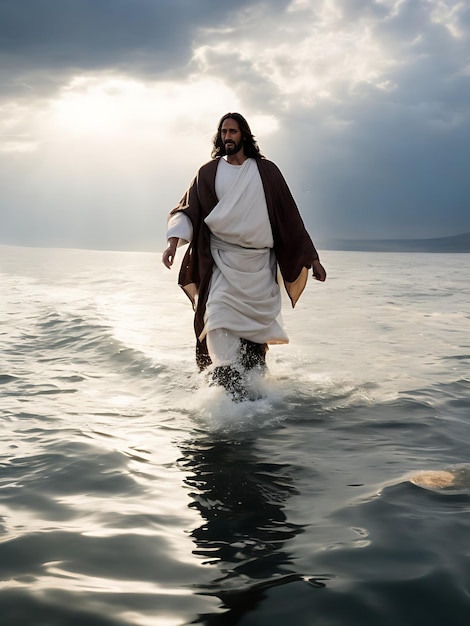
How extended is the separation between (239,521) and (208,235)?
8.93 feet

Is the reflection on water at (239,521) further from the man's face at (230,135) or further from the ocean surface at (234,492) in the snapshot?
the man's face at (230,135)

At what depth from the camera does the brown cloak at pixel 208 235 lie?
16.5ft

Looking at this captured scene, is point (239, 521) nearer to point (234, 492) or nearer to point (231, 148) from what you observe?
point (234, 492)

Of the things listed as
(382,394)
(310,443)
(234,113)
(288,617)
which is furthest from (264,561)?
(234,113)

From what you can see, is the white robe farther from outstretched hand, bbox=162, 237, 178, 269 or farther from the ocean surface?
the ocean surface

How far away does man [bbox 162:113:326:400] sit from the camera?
16.2 ft

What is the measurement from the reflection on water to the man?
4.22 feet

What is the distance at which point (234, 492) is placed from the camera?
3.07m

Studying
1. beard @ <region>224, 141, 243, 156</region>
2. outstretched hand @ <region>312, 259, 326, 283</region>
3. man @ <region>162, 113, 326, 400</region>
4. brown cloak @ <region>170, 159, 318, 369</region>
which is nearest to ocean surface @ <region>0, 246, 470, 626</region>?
man @ <region>162, 113, 326, 400</region>

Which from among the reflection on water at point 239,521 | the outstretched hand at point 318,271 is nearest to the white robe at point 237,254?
the outstretched hand at point 318,271

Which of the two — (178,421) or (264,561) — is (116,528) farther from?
(178,421)

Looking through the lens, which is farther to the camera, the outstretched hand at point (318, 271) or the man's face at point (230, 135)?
the outstretched hand at point (318, 271)

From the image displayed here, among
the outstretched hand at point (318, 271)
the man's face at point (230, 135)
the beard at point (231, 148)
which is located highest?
the man's face at point (230, 135)

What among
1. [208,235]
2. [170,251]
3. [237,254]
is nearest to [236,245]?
[237,254]
